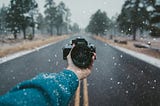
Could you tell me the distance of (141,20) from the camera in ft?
207

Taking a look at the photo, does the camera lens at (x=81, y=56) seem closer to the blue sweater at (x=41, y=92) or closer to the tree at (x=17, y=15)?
the blue sweater at (x=41, y=92)

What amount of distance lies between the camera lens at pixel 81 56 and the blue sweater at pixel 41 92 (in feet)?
1.86

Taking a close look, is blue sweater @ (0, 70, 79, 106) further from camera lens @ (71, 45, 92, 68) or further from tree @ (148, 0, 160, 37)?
tree @ (148, 0, 160, 37)

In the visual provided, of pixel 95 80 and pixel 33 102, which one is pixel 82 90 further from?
pixel 33 102

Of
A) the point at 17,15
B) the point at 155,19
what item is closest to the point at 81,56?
the point at 155,19

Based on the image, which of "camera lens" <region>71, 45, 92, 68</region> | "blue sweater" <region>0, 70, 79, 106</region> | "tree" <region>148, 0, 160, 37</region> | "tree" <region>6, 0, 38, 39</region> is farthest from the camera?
"tree" <region>6, 0, 38, 39</region>

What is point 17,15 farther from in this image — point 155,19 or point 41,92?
point 41,92

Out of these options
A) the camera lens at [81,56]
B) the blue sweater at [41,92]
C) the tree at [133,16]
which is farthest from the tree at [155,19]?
the tree at [133,16]

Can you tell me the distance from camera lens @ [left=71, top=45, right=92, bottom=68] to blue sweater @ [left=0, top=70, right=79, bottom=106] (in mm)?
568

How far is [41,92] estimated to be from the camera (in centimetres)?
103

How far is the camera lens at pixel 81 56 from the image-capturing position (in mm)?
1812

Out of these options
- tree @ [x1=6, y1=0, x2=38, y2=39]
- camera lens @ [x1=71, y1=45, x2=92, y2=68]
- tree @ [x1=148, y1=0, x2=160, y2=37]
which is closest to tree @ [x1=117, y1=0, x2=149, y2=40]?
tree @ [x1=6, y1=0, x2=38, y2=39]

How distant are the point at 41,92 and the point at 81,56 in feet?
2.95

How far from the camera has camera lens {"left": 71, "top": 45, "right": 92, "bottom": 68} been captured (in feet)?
5.95
